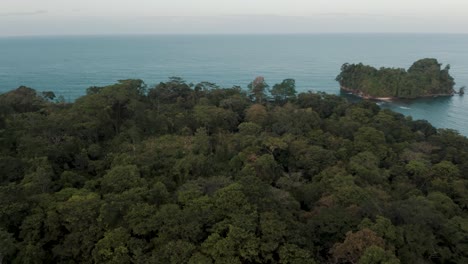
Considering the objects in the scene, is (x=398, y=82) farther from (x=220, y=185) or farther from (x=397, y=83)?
(x=220, y=185)

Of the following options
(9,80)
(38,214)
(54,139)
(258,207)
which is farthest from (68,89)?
(258,207)

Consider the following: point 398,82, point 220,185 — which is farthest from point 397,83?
point 220,185

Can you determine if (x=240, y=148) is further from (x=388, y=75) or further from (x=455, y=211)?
→ (x=388, y=75)

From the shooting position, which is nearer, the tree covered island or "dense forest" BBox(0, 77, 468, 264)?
"dense forest" BBox(0, 77, 468, 264)

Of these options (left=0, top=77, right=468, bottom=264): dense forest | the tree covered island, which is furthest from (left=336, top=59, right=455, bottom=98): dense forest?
(left=0, top=77, right=468, bottom=264): dense forest

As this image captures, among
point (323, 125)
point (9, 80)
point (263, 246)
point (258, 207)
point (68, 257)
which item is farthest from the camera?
point (9, 80)

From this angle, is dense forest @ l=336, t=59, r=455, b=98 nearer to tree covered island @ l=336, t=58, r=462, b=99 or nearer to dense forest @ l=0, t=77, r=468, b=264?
tree covered island @ l=336, t=58, r=462, b=99
